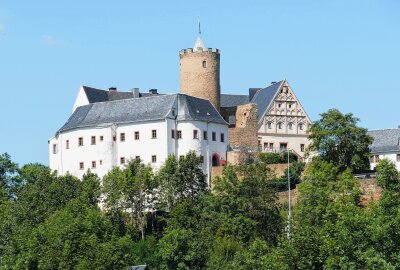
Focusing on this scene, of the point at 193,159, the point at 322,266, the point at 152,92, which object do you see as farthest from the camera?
the point at 152,92

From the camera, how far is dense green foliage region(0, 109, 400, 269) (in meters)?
80.8

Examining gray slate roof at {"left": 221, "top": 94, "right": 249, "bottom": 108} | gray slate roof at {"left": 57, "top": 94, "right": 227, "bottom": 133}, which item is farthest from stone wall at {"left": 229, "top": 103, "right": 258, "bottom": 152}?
gray slate roof at {"left": 221, "top": 94, "right": 249, "bottom": 108}

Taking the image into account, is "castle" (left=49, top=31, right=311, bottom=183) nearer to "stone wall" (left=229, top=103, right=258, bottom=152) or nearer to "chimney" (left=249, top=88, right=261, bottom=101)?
"stone wall" (left=229, top=103, right=258, bottom=152)

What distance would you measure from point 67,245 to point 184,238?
8.49 meters

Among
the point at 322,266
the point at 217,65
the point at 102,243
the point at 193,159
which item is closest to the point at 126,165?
the point at 193,159

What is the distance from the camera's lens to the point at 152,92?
136 metres

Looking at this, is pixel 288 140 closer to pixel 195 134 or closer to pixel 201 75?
pixel 201 75

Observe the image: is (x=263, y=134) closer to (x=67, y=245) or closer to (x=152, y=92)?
(x=152, y=92)

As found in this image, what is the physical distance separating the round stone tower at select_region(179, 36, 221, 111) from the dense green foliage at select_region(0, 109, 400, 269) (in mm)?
12335

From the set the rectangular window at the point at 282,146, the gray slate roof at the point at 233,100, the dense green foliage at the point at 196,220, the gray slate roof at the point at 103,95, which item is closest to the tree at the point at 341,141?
the dense green foliage at the point at 196,220

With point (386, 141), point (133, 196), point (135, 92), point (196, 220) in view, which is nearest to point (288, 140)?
point (386, 141)

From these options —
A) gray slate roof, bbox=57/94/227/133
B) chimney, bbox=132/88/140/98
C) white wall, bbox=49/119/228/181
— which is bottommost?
white wall, bbox=49/119/228/181

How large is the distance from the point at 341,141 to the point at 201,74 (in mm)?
17826

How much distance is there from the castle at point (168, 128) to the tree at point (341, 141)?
9.90 m
